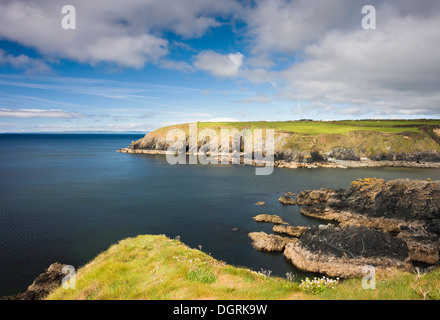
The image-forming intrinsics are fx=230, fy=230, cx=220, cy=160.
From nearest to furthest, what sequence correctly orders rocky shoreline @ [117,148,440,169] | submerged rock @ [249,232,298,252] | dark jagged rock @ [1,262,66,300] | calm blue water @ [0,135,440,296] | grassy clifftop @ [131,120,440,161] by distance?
dark jagged rock @ [1,262,66,300] → calm blue water @ [0,135,440,296] → submerged rock @ [249,232,298,252] → rocky shoreline @ [117,148,440,169] → grassy clifftop @ [131,120,440,161]

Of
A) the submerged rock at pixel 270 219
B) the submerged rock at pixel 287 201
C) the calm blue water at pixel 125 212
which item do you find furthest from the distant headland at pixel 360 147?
Answer: the submerged rock at pixel 270 219

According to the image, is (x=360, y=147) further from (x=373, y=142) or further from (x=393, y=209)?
(x=393, y=209)

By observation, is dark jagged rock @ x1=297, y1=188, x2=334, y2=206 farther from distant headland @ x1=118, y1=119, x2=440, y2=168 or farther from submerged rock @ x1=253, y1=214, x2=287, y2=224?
distant headland @ x1=118, y1=119, x2=440, y2=168

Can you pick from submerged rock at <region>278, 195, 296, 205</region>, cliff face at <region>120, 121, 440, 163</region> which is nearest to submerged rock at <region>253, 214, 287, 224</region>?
submerged rock at <region>278, 195, 296, 205</region>

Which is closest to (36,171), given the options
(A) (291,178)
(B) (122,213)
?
(B) (122,213)

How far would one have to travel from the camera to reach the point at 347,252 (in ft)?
78.6

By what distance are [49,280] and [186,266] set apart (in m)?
14.4

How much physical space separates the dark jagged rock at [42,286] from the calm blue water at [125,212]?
2.85m

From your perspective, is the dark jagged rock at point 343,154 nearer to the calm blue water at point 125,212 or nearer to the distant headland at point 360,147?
the distant headland at point 360,147

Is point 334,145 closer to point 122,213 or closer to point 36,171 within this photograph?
point 122,213

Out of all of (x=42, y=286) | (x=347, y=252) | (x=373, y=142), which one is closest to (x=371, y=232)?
(x=347, y=252)

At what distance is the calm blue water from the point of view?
26.3 m

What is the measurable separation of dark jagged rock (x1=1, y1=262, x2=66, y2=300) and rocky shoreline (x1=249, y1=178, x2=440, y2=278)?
20660mm

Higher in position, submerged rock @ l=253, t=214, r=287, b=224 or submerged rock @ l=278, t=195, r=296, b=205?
submerged rock @ l=278, t=195, r=296, b=205
